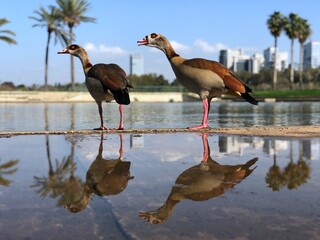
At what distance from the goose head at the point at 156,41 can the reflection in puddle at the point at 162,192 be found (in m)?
3.64

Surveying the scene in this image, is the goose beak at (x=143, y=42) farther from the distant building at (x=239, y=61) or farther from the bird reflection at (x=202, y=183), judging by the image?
the distant building at (x=239, y=61)

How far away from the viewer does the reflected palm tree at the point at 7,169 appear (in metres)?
4.16

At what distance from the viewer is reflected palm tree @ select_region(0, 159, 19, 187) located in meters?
4.16

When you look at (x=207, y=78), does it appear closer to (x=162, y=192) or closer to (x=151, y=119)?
(x=162, y=192)

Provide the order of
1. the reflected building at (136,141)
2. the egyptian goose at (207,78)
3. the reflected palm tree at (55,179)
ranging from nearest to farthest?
the reflected palm tree at (55,179) → the reflected building at (136,141) → the egyptian goose at (207,78)

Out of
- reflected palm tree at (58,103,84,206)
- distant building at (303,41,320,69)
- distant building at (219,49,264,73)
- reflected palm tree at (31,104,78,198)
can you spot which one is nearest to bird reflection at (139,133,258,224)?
reflected palm tree at (58,103,84,206)

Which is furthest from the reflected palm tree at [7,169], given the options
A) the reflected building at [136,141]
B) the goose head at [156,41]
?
the goose head at [156,41]

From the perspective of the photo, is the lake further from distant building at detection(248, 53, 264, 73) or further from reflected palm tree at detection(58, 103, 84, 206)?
distant building at detection(248, 53, 264, 73)

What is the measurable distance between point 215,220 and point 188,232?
0.98ft

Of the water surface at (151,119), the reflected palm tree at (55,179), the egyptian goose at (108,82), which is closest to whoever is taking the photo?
the reflected palm tree at (55,179)

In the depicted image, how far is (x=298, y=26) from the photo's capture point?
243 ft

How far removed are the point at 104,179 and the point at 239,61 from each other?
491 feet

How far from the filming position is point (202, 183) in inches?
158

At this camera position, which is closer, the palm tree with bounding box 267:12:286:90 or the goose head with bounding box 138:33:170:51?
A: the goose head with bounding box 138:33:170:51
